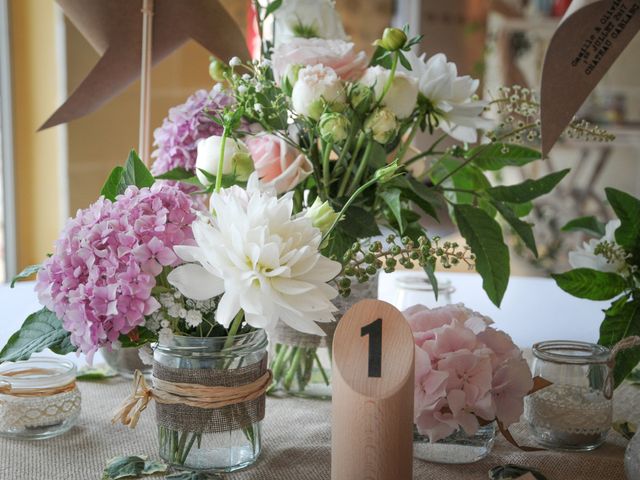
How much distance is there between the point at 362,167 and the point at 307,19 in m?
0.21

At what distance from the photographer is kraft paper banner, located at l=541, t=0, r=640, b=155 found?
35.0 inches

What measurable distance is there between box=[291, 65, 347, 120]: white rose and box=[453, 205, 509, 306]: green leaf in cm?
23

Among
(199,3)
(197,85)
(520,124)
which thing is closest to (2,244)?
(197,85)

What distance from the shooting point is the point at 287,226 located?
0.69 m

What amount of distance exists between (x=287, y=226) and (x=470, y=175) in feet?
1.63

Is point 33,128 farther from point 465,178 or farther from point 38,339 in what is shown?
point 38,339

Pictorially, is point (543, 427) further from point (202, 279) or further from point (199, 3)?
point (199, 3)

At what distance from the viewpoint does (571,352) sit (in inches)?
36.2

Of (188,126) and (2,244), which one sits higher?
(188,126)

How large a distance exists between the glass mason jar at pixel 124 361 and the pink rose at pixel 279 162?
0.32m

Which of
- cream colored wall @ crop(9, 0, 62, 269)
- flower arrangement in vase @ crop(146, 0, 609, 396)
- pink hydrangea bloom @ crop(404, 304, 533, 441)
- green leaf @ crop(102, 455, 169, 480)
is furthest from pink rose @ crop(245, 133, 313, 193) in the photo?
cream colored wall @ crop(9, 0, 62, 269)

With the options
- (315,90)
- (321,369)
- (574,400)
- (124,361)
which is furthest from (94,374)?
(574,400)

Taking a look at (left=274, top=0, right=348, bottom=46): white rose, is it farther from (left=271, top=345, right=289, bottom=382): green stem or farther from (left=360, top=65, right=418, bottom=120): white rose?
(left=271, top=345, right=289, bottom=382): green stem

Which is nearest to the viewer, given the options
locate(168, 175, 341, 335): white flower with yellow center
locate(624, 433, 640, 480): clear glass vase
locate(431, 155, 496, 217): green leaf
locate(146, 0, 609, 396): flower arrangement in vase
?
locate(168, 175, 341, 335): white flower with yellow center
